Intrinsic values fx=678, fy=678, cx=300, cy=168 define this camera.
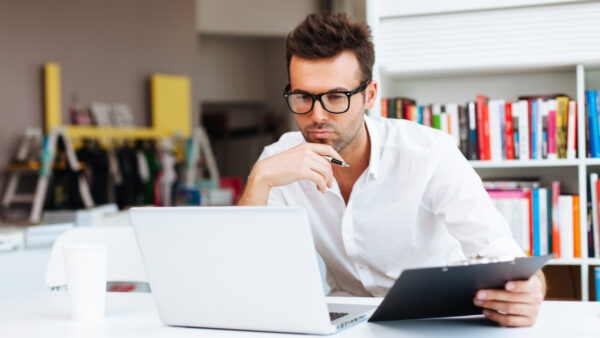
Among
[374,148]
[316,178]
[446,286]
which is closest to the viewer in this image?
[446,286]

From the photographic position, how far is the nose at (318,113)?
1.63 metres

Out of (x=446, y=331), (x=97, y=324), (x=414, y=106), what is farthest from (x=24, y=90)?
(x=446, y=331)

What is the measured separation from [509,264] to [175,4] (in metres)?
6.70

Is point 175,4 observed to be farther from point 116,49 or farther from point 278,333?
point 278,333

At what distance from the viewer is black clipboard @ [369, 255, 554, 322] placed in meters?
1.04

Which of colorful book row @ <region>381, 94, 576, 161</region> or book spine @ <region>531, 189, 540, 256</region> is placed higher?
colorful book row @ <region>381, 94, 576, 161</region>

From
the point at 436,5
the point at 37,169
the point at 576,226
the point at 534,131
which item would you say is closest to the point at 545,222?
the point at 576,226

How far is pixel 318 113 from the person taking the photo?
1629 millimetres

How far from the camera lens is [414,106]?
2795 mm

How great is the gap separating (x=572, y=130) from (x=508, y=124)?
0.78 feet

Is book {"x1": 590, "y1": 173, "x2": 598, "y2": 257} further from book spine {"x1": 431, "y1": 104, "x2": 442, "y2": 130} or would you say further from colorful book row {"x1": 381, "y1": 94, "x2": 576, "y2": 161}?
book spine {"x1": 431, "y1": 104, "x2": 442, "y2": 130}

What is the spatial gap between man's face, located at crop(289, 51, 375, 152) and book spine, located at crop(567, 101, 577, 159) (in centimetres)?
127

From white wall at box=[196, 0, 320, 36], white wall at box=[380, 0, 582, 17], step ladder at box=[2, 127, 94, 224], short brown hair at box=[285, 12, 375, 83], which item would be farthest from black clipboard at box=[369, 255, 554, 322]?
white wall at box=[196, 0, 320, 36]

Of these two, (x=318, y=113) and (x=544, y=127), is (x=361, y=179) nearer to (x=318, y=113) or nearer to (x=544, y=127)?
(x=318, y=113)
